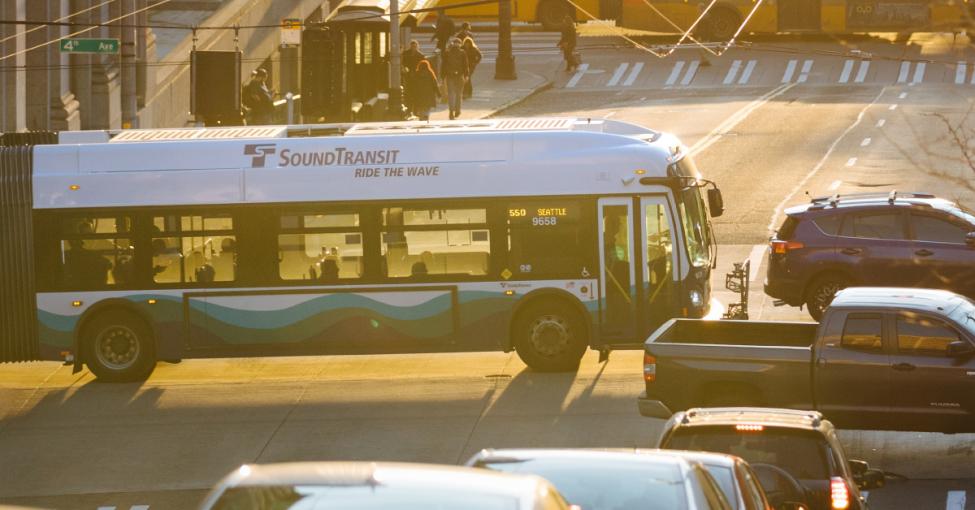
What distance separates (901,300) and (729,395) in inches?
76.8

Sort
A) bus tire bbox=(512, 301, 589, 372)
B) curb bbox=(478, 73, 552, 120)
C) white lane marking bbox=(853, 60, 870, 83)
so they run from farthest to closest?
white lane marking bbox=(853, 60, 870, 83) < curb bbox=(478, 73, 552, 120) < bus tire bbox=(512, 301, 589, 372)

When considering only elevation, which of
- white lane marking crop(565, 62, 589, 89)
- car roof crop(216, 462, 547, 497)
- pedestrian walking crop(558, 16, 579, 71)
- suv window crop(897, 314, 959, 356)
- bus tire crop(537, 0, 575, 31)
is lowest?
suv window crop(897, 314, 959, 356)

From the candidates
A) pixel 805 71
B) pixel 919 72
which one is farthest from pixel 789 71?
pixel 919 72

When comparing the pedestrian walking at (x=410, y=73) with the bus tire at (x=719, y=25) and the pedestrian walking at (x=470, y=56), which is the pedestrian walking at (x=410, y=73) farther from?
the bus tire at (x=719, y=25)

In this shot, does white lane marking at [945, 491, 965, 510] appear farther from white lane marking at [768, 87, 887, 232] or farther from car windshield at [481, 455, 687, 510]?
white lane marking at [768, 87, 887, 232]

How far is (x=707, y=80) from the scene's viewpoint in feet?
163

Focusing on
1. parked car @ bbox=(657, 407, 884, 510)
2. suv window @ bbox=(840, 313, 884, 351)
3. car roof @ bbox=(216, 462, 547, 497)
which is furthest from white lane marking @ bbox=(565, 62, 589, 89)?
car roof @ bbox=(216, 462, 547, 497)

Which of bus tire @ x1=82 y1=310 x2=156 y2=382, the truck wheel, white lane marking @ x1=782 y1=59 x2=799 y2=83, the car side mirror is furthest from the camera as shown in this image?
white lane marking @ x1=782 y1=59 x2=799 y2=83

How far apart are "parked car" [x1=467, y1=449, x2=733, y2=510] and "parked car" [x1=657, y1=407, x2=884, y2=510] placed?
3016 millimetres

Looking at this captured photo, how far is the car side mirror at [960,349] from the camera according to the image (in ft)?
53.4

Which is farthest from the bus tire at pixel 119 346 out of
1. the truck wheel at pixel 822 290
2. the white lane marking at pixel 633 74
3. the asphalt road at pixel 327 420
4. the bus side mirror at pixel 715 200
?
the white lane marking at pixel 633 74

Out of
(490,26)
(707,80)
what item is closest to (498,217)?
(707,80)

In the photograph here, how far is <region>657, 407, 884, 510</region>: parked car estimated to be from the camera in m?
11.6

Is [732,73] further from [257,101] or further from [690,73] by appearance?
[257,101]
